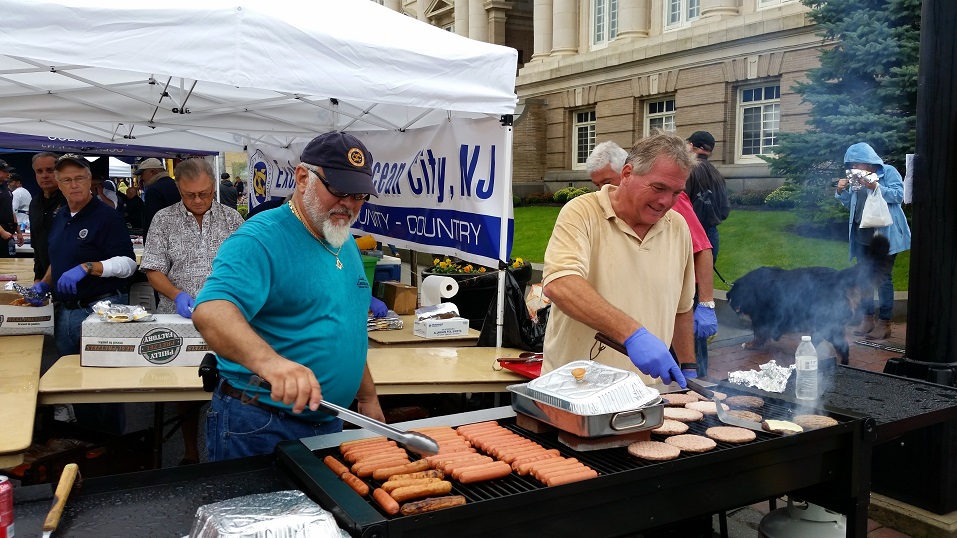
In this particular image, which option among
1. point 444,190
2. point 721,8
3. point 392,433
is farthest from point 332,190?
point 721,8

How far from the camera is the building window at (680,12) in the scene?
70.9 ft

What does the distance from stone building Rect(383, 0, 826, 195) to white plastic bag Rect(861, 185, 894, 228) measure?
7650mm

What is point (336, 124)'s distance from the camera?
23.1 feet

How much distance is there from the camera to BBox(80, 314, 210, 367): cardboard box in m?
4.07

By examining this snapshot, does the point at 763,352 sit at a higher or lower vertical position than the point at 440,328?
lower

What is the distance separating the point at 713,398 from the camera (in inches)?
110

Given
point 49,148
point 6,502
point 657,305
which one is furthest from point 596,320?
point 49,148

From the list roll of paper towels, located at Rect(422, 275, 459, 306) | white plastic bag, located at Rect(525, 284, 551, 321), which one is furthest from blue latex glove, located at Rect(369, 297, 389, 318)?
white plastic bag, located at Rect(525, 284, 551, 321)

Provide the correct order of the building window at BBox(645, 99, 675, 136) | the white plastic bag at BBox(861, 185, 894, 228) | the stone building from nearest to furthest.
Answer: the white plastic bag at BBox(861, 185, 894, 228)
the stone building
the building window at BBox(645, 99, 675, 136)

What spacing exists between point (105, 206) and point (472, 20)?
28.3m

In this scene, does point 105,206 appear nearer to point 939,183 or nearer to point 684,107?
point 939,183

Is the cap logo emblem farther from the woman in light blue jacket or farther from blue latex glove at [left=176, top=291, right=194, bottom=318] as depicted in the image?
the woman in light blue jacket

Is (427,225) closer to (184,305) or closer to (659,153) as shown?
(184,305)

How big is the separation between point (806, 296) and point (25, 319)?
668cm
